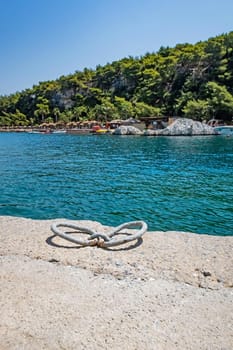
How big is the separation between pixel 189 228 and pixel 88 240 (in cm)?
380

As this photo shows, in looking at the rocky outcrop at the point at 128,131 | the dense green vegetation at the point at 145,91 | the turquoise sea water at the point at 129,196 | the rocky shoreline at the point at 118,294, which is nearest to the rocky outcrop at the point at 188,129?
the rocky outcrop at the point at 128,131

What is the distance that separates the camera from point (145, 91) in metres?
113

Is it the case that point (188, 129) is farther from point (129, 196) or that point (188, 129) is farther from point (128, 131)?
point (129, 196)

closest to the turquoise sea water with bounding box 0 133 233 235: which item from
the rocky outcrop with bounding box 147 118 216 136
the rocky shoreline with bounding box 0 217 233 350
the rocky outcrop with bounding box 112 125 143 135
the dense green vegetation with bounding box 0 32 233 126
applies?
the rocky shoreline with bounding box 0 217 233 350

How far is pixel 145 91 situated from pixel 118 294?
11413 centimetres

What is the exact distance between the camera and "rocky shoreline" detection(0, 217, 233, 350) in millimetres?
3348

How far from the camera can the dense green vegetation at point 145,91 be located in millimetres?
83562

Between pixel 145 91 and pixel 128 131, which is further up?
pixel 145 91

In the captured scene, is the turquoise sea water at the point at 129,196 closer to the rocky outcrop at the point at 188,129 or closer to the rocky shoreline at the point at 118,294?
the rocky shoreline at the point at 118,294

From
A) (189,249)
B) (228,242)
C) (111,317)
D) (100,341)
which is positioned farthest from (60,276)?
(228,242)

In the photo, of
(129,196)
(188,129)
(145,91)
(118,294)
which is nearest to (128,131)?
(188,129)

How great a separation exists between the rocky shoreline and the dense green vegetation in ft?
240

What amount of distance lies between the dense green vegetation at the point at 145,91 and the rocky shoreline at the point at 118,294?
73.1 metres

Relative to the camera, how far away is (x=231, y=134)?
59406mm
